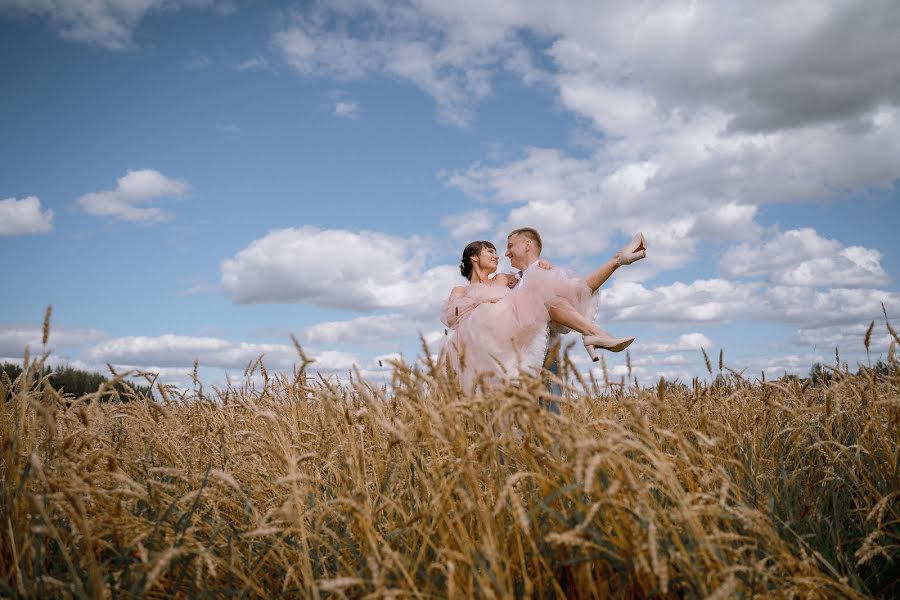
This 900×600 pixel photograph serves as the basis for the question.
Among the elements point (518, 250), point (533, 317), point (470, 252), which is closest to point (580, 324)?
point (533, 317)

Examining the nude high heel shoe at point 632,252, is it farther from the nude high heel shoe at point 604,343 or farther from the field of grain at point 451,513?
the field of grain at point 451,513

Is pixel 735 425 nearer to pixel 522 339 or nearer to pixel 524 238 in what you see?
pixel 522 339

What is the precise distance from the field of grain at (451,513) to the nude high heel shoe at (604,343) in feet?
6.45

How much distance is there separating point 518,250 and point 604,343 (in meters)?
1.95

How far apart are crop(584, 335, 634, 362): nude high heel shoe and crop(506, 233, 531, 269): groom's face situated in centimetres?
170

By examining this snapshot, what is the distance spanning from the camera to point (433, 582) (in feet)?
6.55

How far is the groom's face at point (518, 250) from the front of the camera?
748 cm

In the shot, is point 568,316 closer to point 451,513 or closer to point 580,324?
point 580,324

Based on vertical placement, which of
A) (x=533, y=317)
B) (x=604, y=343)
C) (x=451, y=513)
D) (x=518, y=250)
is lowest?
(x=451, y=513)

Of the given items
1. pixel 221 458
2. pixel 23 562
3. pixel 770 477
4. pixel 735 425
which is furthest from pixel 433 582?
pixel 735 425

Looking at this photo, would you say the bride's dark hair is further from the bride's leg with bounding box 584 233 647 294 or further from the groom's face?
the bride's leg with bounding box 584 233 647 294

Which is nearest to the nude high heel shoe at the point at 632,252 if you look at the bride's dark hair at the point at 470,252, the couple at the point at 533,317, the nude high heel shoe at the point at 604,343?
the couple at the point at 533,317

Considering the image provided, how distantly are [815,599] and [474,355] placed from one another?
409 centimetres

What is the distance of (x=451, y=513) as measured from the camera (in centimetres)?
240
